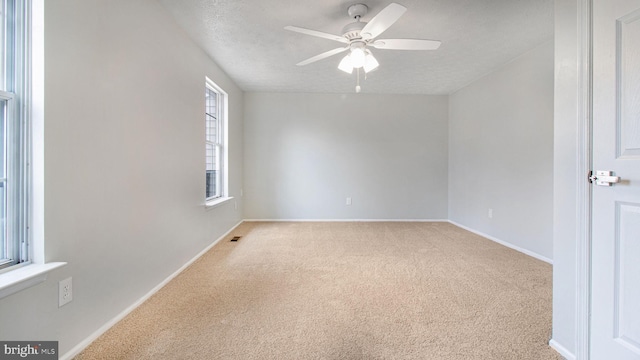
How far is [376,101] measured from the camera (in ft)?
15.3

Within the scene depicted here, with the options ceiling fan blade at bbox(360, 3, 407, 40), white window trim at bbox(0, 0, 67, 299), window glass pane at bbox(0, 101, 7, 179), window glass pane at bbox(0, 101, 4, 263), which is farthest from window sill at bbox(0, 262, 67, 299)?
ceiling fan blade at bbox(360, 3, 407, 40)

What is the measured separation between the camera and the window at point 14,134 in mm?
1106

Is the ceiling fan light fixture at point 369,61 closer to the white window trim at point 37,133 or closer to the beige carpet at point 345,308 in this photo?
the beige carpet at point 345,308

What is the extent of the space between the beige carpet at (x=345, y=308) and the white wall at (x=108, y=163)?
244 mm

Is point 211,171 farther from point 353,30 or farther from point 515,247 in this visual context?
point 515,247

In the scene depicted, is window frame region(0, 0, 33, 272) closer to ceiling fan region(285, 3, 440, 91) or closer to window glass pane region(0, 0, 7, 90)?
window glass pane region(0, 0, 7, 90)

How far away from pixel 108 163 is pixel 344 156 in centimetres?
358

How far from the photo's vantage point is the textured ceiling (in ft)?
6.84

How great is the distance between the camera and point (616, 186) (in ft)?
3.62

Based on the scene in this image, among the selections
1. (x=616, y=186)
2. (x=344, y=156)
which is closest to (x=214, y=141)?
(x=344, y=156)

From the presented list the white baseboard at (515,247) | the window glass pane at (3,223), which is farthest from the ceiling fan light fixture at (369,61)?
the white baseboard at (515,247)

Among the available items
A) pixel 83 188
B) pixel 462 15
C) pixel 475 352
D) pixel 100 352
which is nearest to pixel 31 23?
pixel 83 188

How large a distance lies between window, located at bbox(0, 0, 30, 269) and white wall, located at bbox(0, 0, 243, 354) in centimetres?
8

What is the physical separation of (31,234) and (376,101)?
Answer: 4489 mm
